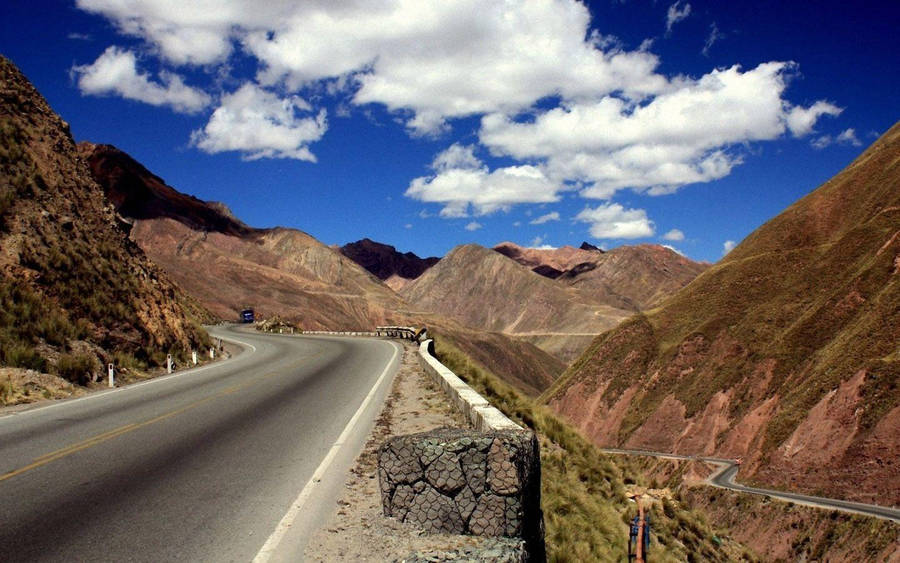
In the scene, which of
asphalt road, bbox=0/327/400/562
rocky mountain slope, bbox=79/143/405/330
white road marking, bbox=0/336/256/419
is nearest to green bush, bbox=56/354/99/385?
white road marking, bbox=0/336/256/419

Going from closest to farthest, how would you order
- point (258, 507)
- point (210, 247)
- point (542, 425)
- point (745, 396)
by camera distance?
1. point (258, 507)
2. point (542, 425)
3. point (745, 396)
4. point (210, 247)

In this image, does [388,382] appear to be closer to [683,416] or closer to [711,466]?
[711,466]

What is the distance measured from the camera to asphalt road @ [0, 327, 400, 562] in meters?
5.21

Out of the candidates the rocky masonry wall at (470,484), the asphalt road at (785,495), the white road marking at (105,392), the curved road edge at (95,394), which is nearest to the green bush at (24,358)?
the curved road edge at (95,394)

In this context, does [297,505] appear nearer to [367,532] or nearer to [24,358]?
[367,532]

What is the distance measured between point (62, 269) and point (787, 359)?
6311 cm

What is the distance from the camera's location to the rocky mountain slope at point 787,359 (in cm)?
4584

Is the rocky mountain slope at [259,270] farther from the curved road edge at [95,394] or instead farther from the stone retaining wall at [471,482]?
the stone retaining wall at [471,482]

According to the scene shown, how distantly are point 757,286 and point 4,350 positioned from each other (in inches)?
3242

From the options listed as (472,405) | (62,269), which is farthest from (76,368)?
(472,405)

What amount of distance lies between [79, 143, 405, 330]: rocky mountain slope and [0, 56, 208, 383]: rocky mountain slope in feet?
244

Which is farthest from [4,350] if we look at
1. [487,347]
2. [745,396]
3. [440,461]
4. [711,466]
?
[487,347]

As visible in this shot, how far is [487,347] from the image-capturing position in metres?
150

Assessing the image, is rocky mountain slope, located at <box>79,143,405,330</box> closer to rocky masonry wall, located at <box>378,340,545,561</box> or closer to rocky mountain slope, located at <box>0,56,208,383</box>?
rocky mountain slope, located at <box>0,56,208,383</box>
